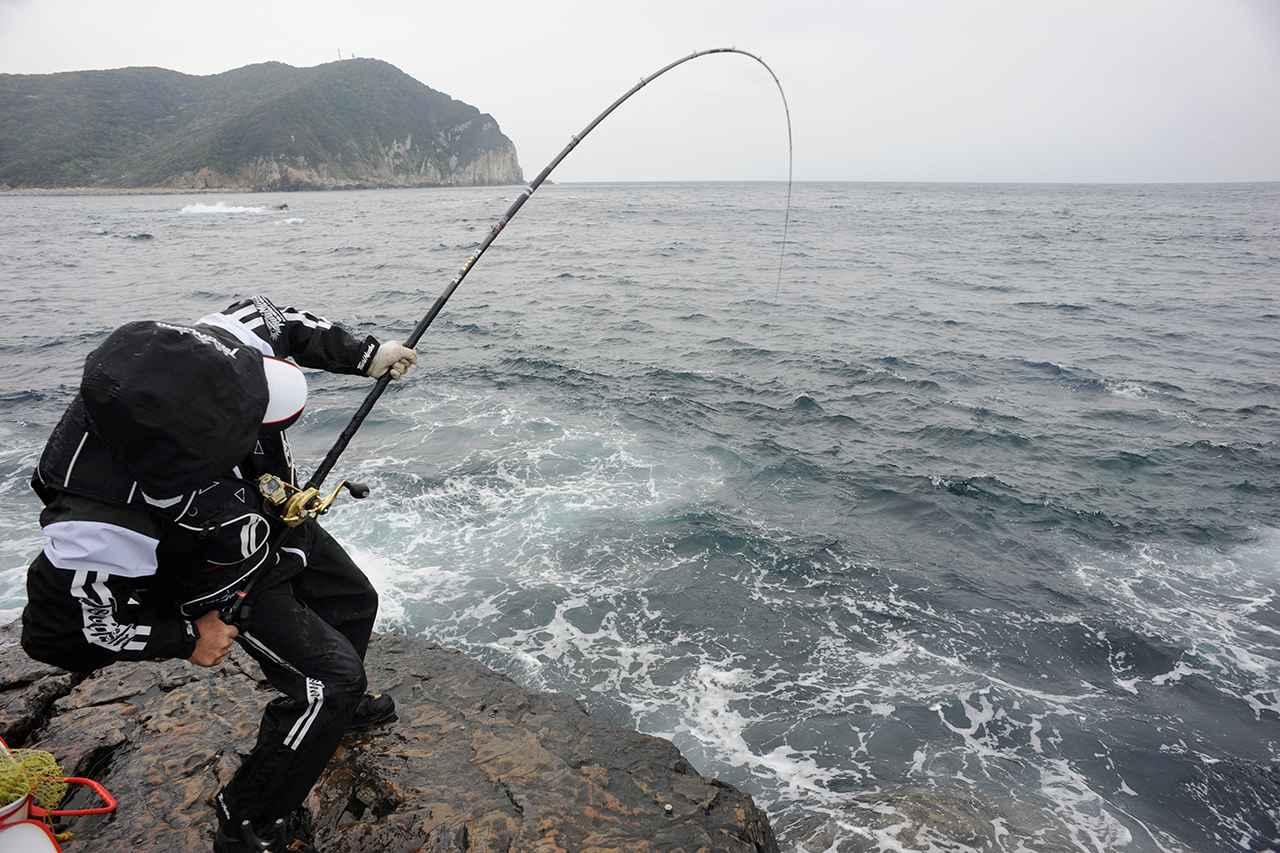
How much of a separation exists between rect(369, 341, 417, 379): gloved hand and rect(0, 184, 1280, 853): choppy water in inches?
123

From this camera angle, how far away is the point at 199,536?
7.37ft

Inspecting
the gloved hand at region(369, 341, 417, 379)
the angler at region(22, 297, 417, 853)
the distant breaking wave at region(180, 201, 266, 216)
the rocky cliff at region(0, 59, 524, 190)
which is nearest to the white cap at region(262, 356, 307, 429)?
the angler at region(22, 297, 417, 853)

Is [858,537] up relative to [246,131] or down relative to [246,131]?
down

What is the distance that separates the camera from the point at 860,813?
419 cm

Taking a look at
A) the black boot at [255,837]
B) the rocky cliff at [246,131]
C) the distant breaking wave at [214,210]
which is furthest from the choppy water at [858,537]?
the rocky cliff at [246,131]

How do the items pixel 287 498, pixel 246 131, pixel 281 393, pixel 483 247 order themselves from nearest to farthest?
pixel 281 393
pixel 287 498
pixel 483 247
pixel 246 131

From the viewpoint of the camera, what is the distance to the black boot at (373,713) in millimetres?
3732

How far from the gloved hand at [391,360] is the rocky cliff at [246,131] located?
438ft

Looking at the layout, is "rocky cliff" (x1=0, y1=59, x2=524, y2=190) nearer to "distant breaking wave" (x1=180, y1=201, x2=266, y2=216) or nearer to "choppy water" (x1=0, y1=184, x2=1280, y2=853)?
"distant breaking wave" (x1=180, y1=201, x2=266, y2=216)

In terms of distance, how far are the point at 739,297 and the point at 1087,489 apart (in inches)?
557

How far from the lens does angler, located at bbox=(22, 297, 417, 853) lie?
1.95 meters

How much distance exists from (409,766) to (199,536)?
1916mm

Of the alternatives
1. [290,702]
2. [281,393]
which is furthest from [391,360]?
[290,702]

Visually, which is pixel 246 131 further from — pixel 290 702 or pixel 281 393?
pixel 290 702
